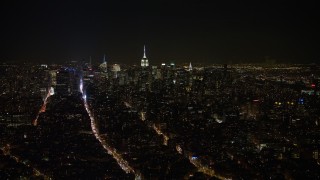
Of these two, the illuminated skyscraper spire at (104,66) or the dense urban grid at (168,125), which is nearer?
the dense urban grid at (168,125)

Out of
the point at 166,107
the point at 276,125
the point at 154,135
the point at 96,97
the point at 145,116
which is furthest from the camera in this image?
the point at 96,97

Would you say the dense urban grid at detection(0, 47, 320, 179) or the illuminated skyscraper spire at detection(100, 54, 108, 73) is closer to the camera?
the dense urban grid at detection(0, 47, 320, 179)

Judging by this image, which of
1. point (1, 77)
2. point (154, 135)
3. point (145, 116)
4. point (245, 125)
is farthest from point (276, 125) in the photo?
point (1, 77)

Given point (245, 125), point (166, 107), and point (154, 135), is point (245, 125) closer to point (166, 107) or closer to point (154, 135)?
point (154, 135)

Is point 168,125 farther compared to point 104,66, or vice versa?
point 104,66

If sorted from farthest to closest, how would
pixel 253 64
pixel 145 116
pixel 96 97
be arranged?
1. pixel 253 64
2. pixel 96 97
3. pixel 145 116

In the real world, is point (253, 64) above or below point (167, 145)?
above

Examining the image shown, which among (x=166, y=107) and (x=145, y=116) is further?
(x=166, y=107)
